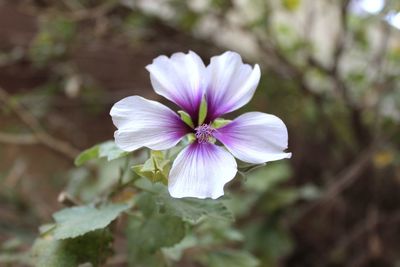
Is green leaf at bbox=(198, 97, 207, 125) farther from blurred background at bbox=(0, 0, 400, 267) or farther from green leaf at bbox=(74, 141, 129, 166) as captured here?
blurred background at bbox=(0, 0, 400, 267)

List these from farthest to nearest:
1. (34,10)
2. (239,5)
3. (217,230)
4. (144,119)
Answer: (239,5) < (34,10) < (217,230) < (144,119)

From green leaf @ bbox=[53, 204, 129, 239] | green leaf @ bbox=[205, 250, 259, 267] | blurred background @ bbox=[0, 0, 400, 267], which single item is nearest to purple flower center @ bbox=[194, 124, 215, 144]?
green leaf @ bbox=[53, 204, 129, 239]

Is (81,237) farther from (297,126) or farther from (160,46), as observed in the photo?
(297,126)

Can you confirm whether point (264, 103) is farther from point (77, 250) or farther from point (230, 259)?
point (77, 250)

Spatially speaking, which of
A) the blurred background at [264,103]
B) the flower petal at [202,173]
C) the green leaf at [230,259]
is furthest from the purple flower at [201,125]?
the blurred background at [264,103]

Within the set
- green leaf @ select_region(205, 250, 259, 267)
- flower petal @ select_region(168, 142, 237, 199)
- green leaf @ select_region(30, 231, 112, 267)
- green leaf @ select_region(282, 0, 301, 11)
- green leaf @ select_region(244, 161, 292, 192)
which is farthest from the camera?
green leaf @ select_region(282, 0, 301, 11)

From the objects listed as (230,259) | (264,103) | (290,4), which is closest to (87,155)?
(230,259)

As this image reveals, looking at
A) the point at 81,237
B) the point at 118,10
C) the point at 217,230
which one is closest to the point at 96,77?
the point at 118,10

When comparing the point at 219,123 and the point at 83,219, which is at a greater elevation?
the point at 219,123
